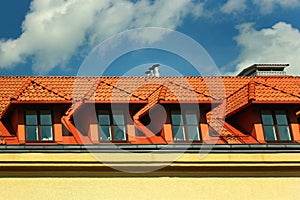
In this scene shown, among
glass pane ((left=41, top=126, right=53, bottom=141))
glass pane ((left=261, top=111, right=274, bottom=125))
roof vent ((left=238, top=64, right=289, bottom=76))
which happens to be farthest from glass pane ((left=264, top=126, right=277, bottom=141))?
roof vent ((left=238, top=64, right=289, bottom=76))

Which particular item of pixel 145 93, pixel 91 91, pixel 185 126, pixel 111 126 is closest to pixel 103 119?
pixel 111 126

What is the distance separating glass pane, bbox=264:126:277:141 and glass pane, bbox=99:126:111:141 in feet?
14.4

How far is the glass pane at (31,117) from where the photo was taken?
14789 mm

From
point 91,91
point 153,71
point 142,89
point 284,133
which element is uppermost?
point 153,71

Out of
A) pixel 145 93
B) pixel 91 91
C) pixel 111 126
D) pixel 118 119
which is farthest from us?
pixel 145 93

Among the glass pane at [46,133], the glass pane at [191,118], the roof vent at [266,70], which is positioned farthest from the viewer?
the roof vent at [266,70]

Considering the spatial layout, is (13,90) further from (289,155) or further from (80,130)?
(289,155)

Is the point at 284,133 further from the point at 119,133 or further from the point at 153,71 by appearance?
the point at 153,71

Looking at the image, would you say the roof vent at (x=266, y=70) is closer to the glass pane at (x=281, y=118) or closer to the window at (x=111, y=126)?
the glass pane at (x=281, y=118)

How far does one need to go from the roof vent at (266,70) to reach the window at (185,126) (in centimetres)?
998

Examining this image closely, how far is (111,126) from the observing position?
1530cm

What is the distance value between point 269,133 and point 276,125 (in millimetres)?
353
